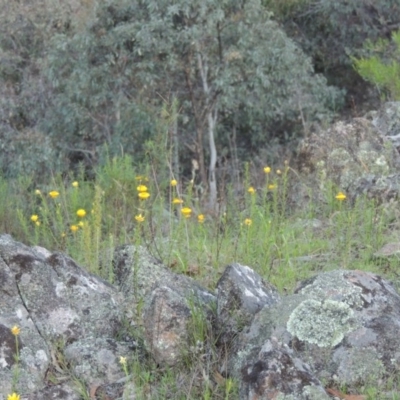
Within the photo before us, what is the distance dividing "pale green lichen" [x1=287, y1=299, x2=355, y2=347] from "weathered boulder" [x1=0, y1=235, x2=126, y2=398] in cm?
69

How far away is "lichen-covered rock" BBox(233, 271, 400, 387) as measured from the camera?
314cm

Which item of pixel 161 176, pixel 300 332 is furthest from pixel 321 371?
pixel 161 176

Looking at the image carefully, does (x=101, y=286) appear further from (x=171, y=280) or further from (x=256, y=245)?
(x=256, y=245)

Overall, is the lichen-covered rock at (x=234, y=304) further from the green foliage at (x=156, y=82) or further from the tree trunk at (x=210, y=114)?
the tree trunk at (x=210, y=114)

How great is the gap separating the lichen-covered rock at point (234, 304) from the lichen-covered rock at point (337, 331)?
4.1 inches

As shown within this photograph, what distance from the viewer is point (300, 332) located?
321cm

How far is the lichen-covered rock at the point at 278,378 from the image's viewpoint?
2820 millimetres

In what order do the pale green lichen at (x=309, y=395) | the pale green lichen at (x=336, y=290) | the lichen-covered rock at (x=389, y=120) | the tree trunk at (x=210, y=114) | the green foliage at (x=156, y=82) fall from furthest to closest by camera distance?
the tree trunk at (x=210, y=114)
the green foliage at (x=156, y=82)
the lichen-covered rock at (x=389, y=120)
the pale green lichen at (x=336, y=290)
the pale green lichen at (x=309, y=395)

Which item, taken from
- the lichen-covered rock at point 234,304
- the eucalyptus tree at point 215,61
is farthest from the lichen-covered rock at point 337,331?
the eucalyptus tree at point 215,61

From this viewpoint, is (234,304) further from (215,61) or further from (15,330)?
(215,61)

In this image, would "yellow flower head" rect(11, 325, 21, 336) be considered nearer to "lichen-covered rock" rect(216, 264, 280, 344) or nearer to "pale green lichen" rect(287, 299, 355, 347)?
"lichen-covered rock" rect(216, 264, 280, 344)

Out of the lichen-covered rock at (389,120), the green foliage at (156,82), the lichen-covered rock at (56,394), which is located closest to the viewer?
the lichen-covered rock at (56,394)

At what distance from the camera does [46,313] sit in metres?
3.45

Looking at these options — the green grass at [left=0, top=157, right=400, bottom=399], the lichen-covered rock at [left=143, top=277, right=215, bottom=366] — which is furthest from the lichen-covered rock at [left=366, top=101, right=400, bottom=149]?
the lichen-covered rock at [left=143, top=277, right=215, bottom=366]
